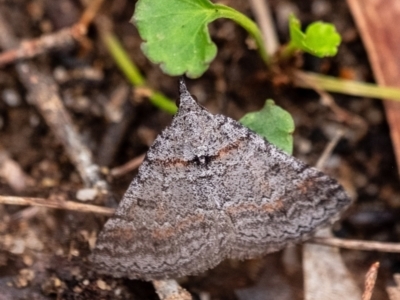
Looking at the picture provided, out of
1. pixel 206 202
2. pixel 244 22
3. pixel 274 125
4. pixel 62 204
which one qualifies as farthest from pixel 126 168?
pixel 244 22

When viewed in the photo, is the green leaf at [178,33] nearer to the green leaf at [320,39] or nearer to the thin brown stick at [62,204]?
the green leaf at [320,39]

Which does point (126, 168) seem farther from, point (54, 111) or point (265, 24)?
point (265, 24)

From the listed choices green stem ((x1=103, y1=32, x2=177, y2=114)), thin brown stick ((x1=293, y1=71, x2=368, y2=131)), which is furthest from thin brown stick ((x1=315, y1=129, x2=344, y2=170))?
green stem ((x1=103, y1=32, x2=177, y2=114))

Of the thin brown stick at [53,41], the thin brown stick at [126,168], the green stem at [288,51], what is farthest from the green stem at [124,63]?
the green stem at [288,51]

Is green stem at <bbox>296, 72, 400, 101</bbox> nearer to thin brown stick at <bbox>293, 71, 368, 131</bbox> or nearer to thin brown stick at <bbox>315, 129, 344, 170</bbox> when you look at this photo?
thin brown stick at <bbox>293, 71, 368, 131</bbox>

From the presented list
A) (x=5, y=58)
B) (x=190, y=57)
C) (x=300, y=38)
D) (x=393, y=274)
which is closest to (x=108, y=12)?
(x=5, y=58)

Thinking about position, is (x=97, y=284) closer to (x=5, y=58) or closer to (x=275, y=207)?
(x=275, y=207)
